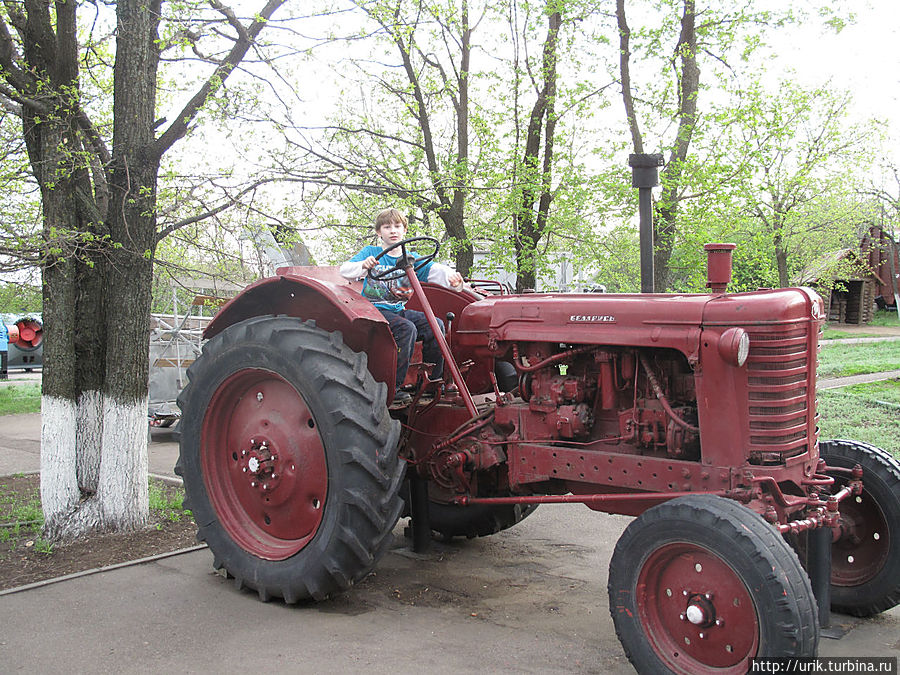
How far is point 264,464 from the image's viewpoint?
429cm

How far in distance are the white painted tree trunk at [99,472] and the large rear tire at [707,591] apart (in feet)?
11.7

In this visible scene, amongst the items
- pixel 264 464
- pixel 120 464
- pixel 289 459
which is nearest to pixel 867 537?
pixel 289 459

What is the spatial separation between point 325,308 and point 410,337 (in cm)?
52

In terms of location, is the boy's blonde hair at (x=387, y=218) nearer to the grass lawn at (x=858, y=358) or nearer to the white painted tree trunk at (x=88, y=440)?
the white painted tree trunk at (x=88, y=440)

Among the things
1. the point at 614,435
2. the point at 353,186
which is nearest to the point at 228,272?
the point at 353,186

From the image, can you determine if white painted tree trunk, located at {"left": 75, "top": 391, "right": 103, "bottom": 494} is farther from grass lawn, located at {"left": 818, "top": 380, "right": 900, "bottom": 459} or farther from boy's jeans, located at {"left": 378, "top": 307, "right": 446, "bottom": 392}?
grass lawn, located at {"left": 818, "top": 380, "right": 900, "bottom": 459}

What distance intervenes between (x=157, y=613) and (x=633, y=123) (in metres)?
9.75

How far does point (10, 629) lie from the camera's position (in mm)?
3789

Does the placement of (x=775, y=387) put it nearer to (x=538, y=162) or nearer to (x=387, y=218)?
Result: (x=387, y=218)

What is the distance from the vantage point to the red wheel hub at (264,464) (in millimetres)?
4203

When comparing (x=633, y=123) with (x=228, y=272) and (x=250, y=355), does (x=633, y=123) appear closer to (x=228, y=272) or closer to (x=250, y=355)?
(x=228, y=272)

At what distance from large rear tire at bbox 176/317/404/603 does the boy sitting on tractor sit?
15.8 inches

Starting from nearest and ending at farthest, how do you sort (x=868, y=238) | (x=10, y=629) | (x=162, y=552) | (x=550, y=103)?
(x=10, y=629) → (x=162, y=552) → (x=550, y=103) → (x=868, y=238)

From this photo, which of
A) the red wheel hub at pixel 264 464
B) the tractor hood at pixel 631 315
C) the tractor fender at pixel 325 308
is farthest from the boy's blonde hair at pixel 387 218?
the red wheel hub at pixel 264 464
